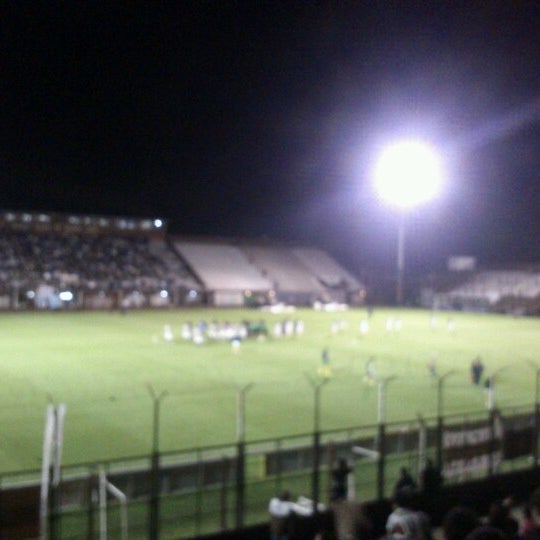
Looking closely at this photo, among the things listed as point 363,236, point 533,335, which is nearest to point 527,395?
point 533,335

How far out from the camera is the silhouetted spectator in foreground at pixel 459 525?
5.48 m

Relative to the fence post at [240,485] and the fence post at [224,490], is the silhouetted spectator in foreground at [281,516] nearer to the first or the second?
the fence post at [240,485]

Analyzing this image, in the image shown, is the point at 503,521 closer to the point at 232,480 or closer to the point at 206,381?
the point at 232,480

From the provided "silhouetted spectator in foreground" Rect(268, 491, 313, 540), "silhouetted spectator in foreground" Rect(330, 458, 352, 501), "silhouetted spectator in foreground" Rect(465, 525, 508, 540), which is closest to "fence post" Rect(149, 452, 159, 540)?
"silhouetted spectator in foreground" Rect(268, 491, 313, 540)

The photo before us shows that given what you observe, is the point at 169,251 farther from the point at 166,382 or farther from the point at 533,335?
the point at 166,382

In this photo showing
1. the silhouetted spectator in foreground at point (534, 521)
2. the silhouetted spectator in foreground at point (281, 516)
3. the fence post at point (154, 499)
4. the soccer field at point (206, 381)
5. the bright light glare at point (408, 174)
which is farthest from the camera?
the bright light glare at point (408, 174)

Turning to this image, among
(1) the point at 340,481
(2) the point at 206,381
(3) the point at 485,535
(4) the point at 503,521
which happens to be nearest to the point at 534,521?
(4) the point at 503,521

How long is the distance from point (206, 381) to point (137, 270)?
43934 mm

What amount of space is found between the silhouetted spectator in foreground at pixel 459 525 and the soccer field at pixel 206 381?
10424 mm

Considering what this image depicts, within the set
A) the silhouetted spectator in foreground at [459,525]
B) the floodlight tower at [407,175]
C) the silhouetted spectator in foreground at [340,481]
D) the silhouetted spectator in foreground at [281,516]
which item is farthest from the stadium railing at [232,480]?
the floodlight tower at [407,175]

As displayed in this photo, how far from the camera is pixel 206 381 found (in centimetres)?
2300

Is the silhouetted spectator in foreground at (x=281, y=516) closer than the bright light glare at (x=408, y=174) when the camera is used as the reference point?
Yes

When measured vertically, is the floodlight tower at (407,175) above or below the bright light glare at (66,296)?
above

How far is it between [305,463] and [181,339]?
2477cm
